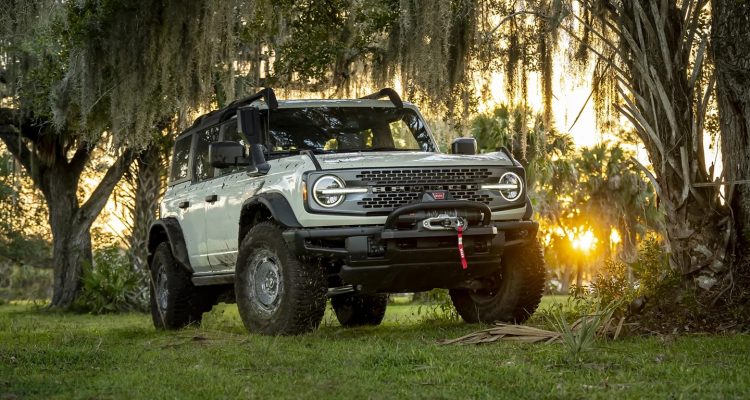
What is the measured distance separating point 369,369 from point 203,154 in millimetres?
4946

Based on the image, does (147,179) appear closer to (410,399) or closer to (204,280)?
(204,280)


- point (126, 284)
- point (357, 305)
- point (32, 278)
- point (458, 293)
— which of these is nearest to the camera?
point (458, 293)

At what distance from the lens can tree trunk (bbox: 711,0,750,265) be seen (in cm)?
869

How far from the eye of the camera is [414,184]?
857 centimetres

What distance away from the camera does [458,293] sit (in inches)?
409

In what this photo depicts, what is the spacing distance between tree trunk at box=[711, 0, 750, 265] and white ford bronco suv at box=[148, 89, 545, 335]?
5.48 feet

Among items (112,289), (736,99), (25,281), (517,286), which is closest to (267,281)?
(517,286)

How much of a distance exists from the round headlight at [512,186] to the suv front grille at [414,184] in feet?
0.64

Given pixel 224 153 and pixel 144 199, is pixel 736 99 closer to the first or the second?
pixel 224 153

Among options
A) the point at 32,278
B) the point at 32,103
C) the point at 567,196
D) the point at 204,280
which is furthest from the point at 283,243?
the point at 32,278

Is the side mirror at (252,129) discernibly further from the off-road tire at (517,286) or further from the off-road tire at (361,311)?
the off-road tire at (361,311)

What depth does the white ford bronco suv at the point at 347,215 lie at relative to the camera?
8.37 m

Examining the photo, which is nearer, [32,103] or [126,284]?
[32,103]

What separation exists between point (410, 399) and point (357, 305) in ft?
21.1
